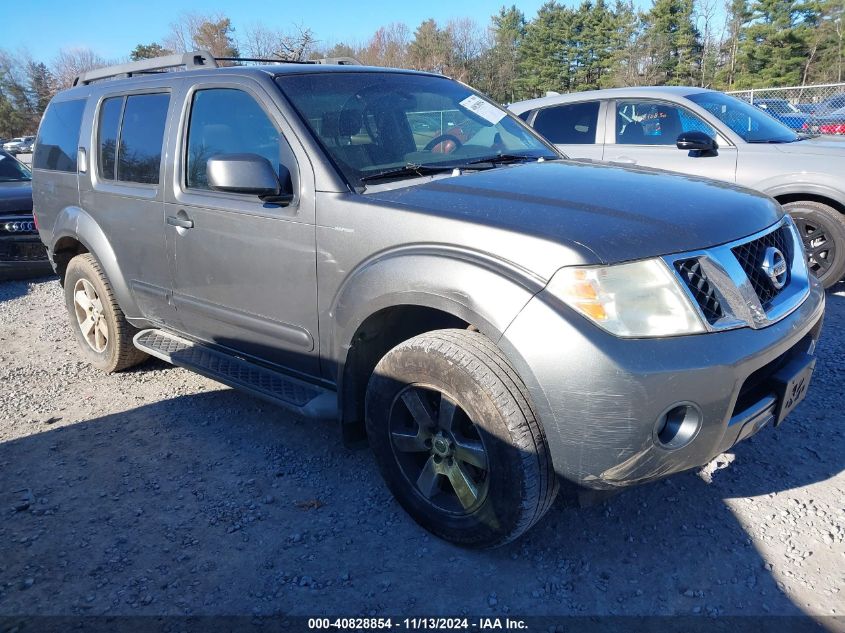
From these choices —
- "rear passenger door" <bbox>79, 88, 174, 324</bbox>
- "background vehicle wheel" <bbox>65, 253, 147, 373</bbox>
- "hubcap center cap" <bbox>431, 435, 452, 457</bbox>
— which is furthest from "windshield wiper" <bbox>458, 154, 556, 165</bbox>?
"background vehicle wheel" <bbox>65, 253, 147, 373</bbox>

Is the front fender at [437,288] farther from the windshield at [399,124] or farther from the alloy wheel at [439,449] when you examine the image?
the windshield at [399,124]

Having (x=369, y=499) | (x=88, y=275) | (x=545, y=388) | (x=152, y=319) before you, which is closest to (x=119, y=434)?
(x=152, y=319)

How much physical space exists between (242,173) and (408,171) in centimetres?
74

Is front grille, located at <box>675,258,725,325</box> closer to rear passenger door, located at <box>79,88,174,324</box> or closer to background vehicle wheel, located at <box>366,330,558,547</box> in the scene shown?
background vehicle wheel, located at <box>366,330,558,547</box>

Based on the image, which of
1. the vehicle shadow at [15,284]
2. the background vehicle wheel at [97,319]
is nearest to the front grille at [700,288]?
the background vehicle wheel at [97,319]

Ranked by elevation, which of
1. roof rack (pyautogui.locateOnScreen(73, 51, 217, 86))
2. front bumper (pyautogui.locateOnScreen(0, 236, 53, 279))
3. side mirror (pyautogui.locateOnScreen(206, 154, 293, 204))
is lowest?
front bumper (pyautogui.locateOnScreen(0, 236, 53, 279))

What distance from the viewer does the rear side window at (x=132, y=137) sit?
3.64 meters

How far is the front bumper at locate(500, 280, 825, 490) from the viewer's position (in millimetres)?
1989

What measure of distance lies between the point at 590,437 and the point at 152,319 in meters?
2.98

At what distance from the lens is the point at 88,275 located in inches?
173

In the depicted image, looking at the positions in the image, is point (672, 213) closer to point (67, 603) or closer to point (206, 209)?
point (206, 209)

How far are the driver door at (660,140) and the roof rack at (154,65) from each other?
149 inches

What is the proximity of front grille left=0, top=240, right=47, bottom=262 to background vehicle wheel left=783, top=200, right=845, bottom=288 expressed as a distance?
815cm

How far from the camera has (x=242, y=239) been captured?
10.1 ft
